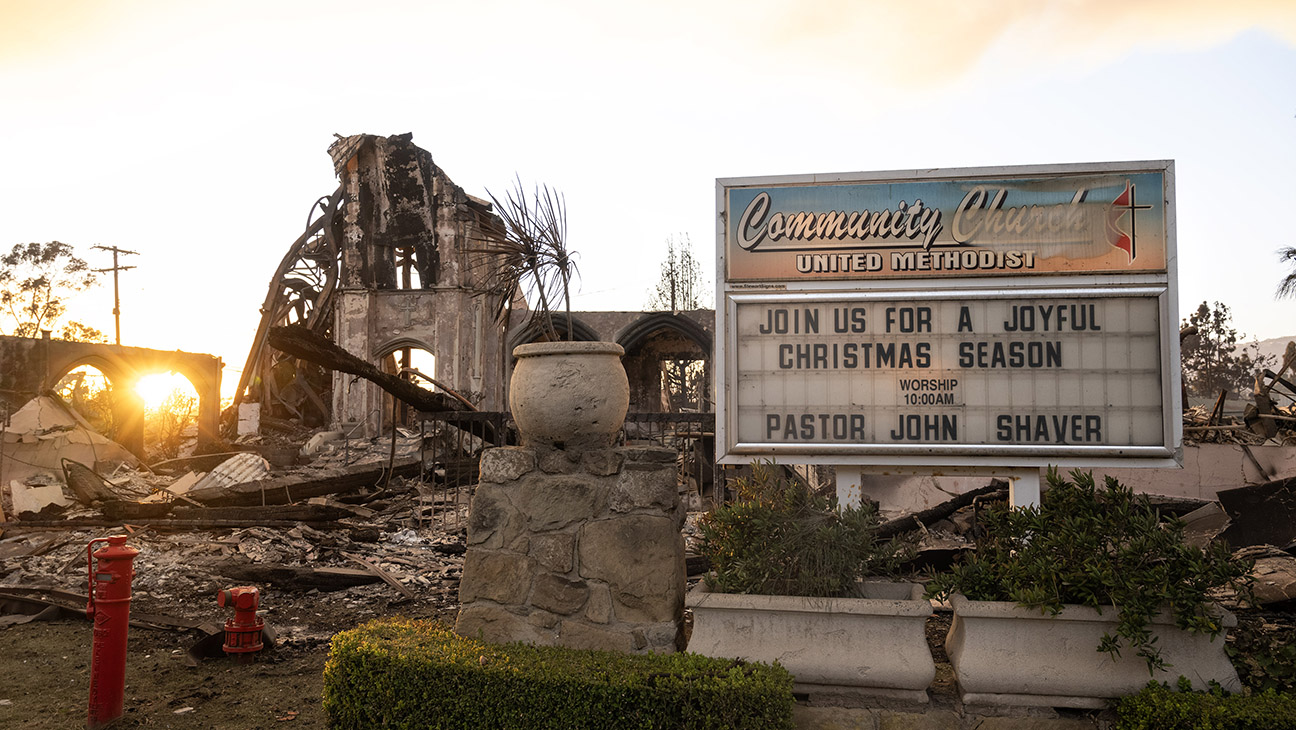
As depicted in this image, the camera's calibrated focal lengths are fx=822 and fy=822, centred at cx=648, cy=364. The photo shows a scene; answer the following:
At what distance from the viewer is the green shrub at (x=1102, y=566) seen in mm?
4332

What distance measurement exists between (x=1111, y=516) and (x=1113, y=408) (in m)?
1.14

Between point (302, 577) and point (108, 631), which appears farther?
point (302, 577)

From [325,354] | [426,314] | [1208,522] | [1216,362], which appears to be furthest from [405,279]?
[1216,362]

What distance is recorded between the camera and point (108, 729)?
5.42 m

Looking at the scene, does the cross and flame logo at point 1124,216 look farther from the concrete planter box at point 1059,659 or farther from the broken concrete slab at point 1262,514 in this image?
the broken concrete slab at point 1262,514

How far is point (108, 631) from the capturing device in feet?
17.8

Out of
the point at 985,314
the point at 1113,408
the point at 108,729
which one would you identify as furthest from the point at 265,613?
the point at 1113,408

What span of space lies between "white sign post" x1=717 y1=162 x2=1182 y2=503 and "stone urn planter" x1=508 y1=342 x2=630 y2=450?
0.88 m

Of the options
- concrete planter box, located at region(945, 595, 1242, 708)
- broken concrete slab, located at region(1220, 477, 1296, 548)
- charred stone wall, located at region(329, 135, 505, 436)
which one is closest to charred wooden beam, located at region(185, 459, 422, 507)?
charred stone wall, located at region(329, 135, 505, 436)

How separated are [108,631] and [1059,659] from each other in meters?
5.92

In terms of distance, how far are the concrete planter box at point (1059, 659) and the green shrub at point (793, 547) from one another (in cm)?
69

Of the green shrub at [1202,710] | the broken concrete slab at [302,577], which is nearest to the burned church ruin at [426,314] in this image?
the broken concrete slab at [302,577]

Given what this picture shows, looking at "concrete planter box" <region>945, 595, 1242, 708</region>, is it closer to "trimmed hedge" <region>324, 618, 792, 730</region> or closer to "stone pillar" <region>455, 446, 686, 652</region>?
"trimmed hedge" <region>324, 618, 792, 730</region>

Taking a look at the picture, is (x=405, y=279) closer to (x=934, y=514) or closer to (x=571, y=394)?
(x=934, y=514)
